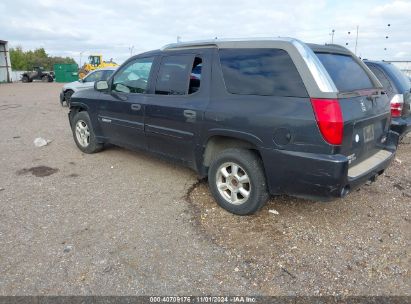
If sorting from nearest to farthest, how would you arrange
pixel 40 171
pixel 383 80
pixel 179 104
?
pixel 179 104 → pixel 40 171 → pixel 383 80

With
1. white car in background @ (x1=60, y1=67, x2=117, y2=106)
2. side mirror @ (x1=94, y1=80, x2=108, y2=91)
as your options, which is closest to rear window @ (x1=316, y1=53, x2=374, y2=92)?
side mirror @ (x1=94, y1=80, x2=108, y2=91)

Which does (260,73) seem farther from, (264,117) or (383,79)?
(383,79)

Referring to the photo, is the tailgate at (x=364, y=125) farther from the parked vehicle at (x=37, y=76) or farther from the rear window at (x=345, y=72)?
the parked vehicle at (x=37, y=76)

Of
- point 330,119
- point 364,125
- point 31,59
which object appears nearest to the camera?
point 330,119

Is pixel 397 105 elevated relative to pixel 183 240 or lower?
elevated

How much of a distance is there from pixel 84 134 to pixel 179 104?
9.32 feet

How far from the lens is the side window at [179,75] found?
13.1 ft

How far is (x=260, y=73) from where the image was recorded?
131 inches

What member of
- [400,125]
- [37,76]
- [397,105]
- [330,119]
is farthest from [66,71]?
[330,119]

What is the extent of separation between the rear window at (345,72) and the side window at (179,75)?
56.2 inches

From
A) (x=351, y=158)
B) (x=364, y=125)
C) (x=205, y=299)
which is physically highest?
(x=364, y=125)

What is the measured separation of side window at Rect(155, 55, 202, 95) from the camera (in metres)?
3.99

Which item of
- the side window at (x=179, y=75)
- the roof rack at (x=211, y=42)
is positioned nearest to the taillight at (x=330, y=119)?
the roof rack at (x=211, y=42)

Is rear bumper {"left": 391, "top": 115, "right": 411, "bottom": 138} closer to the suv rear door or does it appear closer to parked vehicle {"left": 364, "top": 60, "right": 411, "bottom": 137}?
parked vehicle {"left": 364, "top": 60, "right": 411, "bottom": 137}
